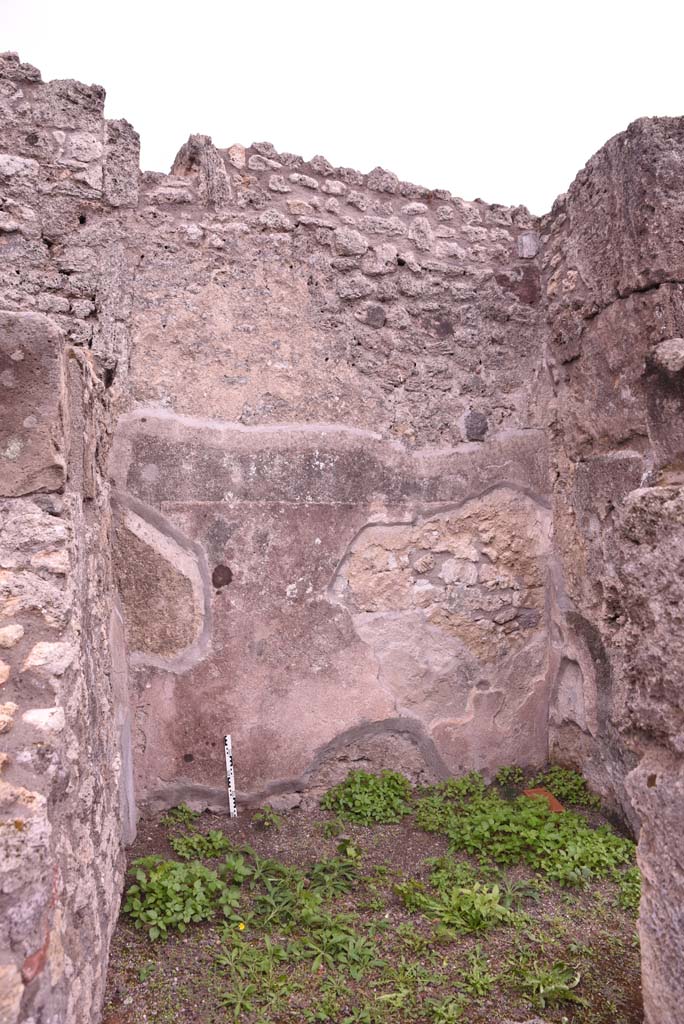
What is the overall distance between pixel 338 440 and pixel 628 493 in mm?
1396

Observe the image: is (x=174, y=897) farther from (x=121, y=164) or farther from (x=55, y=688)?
(x=121, y=164)

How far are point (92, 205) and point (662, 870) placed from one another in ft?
9.80

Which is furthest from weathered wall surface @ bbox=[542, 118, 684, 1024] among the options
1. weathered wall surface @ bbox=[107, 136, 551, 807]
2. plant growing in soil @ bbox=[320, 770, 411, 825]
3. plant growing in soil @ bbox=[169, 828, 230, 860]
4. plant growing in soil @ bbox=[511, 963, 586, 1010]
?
plant growing in soil @ bbox=[169, 828, 230, 860]

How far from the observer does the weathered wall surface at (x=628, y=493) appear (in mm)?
1536

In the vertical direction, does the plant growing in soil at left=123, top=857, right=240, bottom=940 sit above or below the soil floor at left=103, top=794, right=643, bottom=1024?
above

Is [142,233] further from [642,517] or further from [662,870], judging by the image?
[662,870]

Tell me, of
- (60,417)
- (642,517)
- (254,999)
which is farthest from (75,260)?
(254,999)

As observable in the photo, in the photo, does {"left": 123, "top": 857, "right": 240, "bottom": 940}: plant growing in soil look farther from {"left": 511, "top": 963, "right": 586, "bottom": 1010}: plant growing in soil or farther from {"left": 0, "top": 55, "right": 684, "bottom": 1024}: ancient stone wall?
{"left": 511, "top": 963, "right": 586, "bottom": 1010}: plant growing in soil

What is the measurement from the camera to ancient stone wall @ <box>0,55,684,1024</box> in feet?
9.71

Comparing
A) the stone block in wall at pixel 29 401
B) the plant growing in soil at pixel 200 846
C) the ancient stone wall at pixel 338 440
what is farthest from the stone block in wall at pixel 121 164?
the plant growing in soil at pixel 200 846

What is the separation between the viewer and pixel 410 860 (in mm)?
2805

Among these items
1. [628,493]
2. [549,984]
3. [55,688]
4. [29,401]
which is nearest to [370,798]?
[549,984]

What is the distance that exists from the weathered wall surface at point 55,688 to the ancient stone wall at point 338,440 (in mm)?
102

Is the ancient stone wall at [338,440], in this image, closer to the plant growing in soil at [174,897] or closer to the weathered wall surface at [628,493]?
the weathered wall surface at [628,493]
